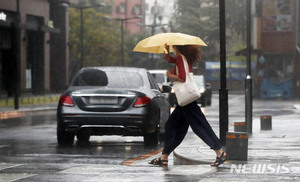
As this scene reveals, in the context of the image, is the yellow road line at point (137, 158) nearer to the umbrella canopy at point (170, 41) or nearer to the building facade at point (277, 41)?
the umbrella canopy at point (170, 41)

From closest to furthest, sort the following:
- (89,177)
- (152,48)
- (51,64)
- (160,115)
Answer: (89,177) → (152,48) → (160,115) → (51,64)

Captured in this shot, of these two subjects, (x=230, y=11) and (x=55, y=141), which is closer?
(x=55, y=141)

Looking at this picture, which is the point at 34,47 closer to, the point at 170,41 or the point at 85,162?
the point at 85,162

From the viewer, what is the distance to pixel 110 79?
15.3 m

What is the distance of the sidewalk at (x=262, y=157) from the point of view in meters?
10.2

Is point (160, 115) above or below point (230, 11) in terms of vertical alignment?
below

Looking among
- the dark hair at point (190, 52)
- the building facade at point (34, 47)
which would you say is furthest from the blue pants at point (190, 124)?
the building facade at point (34, 47)

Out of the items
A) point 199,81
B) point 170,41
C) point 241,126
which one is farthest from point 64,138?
point 199,81

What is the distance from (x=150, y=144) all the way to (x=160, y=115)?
2.36 ft

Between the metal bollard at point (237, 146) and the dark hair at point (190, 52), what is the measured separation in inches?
47.3

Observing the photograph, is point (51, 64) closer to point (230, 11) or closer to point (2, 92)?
point (2, 92)

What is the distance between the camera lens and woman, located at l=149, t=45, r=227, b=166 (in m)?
11.3

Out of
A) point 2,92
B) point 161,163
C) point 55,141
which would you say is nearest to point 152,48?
point 161,163

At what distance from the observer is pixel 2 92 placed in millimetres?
52156
